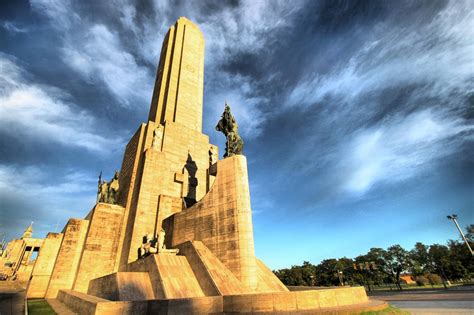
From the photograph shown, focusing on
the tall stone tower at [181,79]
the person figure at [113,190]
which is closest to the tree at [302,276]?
the tall stone tower at [181,79]

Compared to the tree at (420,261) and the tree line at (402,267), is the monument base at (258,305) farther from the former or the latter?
the tree at (420,261)

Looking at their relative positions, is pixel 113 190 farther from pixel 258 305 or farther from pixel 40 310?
pixel 258 305

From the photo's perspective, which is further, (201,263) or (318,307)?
(201,263)

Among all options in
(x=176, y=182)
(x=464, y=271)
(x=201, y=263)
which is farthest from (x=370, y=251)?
(x=201, y=263)

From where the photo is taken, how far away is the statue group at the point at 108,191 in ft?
70.1

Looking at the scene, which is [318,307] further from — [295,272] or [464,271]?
[295,272]

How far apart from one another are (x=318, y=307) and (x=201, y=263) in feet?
18.2

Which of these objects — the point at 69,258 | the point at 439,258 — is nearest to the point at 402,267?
the point at 439,258

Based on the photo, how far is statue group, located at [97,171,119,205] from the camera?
21.4 meters

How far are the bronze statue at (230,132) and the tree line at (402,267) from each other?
138 ft

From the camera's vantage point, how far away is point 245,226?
40.3 feet

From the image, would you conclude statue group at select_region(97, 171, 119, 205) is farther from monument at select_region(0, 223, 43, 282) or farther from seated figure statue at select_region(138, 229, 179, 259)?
monument at select_region(0, 223, 43, 282)

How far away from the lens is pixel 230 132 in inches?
656

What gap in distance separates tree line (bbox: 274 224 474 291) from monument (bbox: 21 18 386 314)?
40.0 meters
